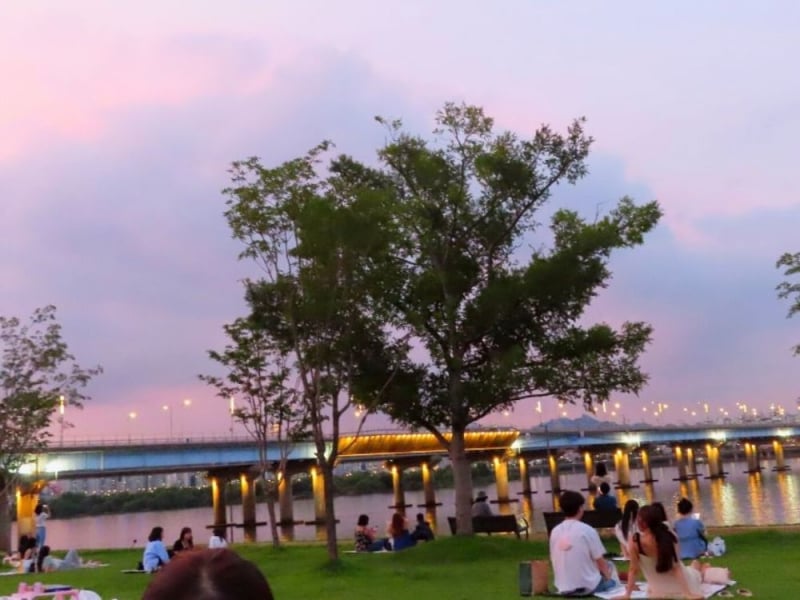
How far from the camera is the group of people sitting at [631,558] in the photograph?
9922 millimetres

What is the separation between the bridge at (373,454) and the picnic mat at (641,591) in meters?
16.0

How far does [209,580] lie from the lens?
1.76m

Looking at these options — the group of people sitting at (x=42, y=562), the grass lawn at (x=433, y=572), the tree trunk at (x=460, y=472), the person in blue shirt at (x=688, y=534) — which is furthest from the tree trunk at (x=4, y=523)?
the person in blue shirt at (x=688, y=534)

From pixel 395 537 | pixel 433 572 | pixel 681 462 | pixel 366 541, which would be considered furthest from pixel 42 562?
pixel 681 462

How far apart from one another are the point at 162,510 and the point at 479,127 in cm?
9378

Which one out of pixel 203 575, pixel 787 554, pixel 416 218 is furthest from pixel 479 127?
pixel 203 575

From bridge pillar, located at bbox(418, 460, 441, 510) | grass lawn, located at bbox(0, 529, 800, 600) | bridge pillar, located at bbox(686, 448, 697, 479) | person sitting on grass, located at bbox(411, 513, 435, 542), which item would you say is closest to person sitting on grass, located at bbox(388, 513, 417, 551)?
person sitting on grass, located at bbox(411, 513, 435, 542)

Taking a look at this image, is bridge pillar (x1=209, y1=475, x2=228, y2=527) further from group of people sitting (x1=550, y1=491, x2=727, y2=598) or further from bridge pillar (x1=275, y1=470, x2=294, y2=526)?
group of people sitting (x1=550, y1=491, x2=727, y2=598)

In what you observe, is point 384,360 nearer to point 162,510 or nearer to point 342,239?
point 342,239

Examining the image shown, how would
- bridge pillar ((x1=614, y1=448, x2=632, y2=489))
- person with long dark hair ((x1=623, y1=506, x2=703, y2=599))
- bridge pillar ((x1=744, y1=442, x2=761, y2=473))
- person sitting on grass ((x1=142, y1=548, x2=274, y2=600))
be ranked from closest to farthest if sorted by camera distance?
person sitting on grass ((x1=142, y1=548, x2=274, y2=600))
person with long dark hair ((x1=623, y1=506, x2=703, y2=599))
bridge pillar ((x1=614, y1=448, x2=632, y2=489))
bridge pillar ((x1=744, y1=442, x2=761, y2=473))

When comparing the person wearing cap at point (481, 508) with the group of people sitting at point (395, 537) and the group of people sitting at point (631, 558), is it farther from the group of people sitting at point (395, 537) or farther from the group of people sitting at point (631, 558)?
the group of people sitting at point (631, 558)

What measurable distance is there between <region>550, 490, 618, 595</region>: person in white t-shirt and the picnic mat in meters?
0.11

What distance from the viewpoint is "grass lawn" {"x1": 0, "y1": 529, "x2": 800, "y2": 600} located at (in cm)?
1309

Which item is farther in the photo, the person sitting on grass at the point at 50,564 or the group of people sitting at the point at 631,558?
the person sitting on grass at the point at 50,564
